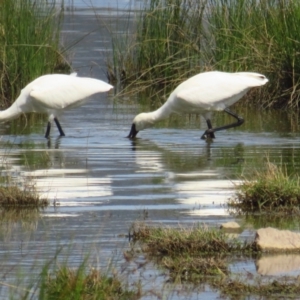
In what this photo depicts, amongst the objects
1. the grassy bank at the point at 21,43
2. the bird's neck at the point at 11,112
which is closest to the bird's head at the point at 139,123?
the bird's neck at the point at 11,112

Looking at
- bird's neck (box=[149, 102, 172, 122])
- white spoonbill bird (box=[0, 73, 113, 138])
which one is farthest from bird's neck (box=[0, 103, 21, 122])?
bird's neck (box=[149, 102, 172, 122])

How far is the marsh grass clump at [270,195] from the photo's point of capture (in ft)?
27.5

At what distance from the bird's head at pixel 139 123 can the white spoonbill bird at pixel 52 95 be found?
624 millimetres

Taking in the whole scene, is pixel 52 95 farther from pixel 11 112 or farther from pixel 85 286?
pixel 85 286

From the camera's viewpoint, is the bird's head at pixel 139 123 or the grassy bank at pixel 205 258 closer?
the grassy bank at pixel 205 258

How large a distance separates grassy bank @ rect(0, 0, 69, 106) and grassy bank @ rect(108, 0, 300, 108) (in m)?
1.72

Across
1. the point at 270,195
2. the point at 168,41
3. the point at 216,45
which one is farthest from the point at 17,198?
the point at 168,41

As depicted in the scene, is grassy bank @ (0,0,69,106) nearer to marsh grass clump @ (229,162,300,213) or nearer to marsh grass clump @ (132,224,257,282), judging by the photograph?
marsh grass clump @ (229,162,300,213)

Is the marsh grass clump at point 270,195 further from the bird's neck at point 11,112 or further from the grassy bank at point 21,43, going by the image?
the grassy bank at point 21,43

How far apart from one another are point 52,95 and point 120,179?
3.90 m

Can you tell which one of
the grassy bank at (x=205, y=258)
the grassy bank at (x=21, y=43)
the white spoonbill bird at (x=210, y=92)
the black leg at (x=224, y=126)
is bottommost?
the grassy bank at (x=205, y=258)

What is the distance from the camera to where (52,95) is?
45.6 feet

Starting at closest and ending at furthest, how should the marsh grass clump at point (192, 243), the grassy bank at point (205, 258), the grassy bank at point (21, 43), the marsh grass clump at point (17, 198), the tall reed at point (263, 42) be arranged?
1. the grassy bank at point (205, 258)
2. the marsh grass clump at point (192, 243)
3. the marsh grass clump at point (17, 198)
4. the tall reed at point (263, 42)
5. the grassy bank at point (21, 43)

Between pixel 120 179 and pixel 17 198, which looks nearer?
pixel 17 198
